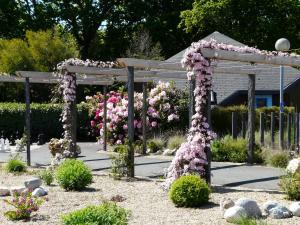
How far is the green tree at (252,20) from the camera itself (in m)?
36.5

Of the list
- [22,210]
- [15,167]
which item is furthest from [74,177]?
[15,167]

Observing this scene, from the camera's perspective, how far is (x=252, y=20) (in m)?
37.7

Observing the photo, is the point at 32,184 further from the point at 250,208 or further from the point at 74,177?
the point at 250,208

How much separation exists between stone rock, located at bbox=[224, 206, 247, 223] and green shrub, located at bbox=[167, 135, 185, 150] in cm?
963

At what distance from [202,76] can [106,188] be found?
279 centimetres


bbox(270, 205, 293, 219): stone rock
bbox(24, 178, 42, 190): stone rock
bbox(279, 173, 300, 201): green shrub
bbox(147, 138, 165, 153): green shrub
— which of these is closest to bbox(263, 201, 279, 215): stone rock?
bbox(270, 205, 293, 219): stone rock

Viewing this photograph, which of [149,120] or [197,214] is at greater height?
[149,120]

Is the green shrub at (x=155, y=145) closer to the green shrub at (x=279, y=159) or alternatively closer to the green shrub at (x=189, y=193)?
the green shrub at (x=279, y=159)

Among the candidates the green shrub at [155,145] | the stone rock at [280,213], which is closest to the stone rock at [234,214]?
the stone rock at [280,213]

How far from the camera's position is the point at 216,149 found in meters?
15.4

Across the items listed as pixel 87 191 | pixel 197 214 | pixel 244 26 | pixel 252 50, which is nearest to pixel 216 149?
pixel 252 50

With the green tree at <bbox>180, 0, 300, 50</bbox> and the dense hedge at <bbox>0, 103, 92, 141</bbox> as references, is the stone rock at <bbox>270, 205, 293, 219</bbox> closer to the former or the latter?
the dense hedge at <bbox>0, 103, 92, 141</bbox>

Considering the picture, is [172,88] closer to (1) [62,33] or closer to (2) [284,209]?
(2) [284,209]

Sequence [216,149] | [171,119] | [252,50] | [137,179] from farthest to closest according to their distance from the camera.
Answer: [171,119], [216,149], [137,179], [252,50]
